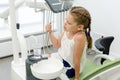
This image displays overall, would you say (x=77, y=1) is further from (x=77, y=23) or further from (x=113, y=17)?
(x=77, y=23)

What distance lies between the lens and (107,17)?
300 centimetres

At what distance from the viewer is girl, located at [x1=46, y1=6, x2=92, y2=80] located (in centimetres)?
146

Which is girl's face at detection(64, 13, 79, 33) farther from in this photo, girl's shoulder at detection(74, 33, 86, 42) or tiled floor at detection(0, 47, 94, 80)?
tiled floor at detection(0, 47, 94, 80)

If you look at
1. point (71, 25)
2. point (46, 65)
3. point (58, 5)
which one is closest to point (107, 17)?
point (58, 5)

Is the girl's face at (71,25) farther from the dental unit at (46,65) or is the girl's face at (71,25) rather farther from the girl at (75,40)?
the dental unit at (46,65)

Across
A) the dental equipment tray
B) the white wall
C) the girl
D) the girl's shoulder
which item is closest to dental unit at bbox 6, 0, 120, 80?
the dental equipment tray

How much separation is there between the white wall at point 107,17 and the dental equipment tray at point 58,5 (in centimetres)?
136

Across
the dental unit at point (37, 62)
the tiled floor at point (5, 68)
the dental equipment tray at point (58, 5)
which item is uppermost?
the dental equipment tray at point (58, 5)

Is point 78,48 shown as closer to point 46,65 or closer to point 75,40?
point 75,40

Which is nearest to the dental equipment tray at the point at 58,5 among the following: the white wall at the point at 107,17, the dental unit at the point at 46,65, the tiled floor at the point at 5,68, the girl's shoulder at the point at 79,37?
the dental unit at the point at 46,65

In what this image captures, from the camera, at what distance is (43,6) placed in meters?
1.69

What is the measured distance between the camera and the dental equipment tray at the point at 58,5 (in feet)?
5.16

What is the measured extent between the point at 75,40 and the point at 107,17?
1.66 meters

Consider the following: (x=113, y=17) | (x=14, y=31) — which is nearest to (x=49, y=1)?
(x=14, y=31)
